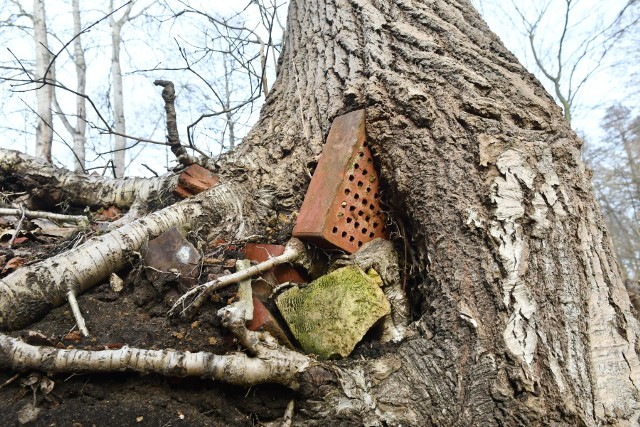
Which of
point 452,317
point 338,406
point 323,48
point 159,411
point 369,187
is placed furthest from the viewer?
point 323,48

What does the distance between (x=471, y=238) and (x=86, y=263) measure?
5.37 feet

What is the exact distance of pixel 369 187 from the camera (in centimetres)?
212

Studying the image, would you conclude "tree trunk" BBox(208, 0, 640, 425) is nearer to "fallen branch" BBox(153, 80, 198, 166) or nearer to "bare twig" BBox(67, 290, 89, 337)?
"fallen branch" BBox(153, 80, 198, 166)

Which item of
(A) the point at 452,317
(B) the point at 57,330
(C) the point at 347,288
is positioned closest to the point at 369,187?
(C) the point at 347,288

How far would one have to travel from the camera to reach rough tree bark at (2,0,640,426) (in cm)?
143

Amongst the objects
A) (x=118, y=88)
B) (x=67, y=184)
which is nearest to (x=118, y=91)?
(x=118, y=88)

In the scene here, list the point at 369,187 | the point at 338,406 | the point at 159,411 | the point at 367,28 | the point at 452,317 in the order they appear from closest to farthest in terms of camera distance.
A: the point at 159,411 < the point at 338,406 < the point at 452,317 < the point at 369,187 < the point at 367,28

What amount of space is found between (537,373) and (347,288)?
0.73 m

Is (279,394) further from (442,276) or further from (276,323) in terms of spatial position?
(442,276)

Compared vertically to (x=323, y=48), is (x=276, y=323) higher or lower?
lower

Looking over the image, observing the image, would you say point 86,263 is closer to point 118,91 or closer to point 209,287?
point 209,287

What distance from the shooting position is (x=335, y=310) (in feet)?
5.64

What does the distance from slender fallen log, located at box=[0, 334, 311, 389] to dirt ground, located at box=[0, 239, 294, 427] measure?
0.05 m

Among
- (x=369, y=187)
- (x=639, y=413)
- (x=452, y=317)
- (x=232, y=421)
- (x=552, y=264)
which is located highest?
(x=369, y=187)
